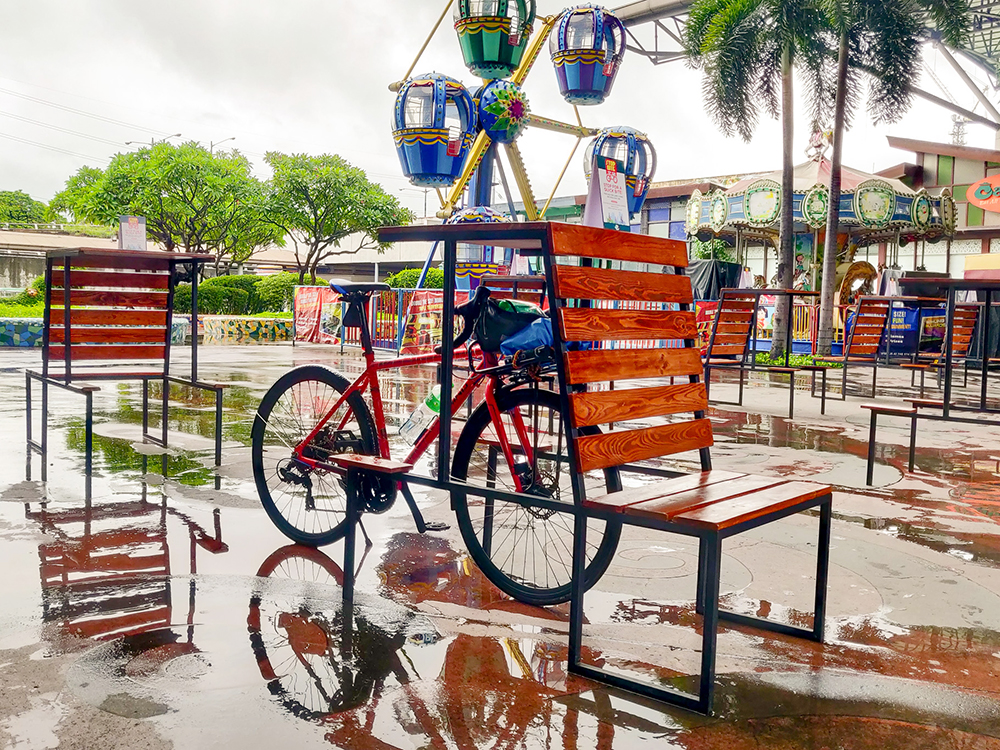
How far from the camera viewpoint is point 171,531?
444 centimetres

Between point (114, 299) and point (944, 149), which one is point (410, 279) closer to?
point (944, 149)

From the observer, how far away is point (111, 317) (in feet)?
19.8

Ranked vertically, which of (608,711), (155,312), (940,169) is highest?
(940,169)

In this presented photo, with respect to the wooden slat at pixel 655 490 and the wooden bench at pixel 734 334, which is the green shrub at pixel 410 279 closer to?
the wooden bench at pixel 734 334

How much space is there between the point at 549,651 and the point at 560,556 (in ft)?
3.54

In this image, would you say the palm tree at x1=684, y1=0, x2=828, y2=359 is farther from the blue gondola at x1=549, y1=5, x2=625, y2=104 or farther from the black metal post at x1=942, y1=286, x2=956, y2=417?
the black metal post at x1=942, y1=286, x2=956, y2=417

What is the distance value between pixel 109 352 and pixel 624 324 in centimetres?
430

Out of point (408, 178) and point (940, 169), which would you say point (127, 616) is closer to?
point (408, 178)

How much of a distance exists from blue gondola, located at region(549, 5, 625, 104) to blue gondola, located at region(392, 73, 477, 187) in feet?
5.75

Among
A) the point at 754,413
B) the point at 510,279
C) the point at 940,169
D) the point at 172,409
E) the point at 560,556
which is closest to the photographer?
the point at 560,556

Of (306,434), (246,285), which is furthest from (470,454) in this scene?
(246,285)

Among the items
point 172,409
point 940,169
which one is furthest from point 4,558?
point 940,169

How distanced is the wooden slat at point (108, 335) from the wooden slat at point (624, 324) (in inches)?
164

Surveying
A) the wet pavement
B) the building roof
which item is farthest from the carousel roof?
the wet pavement
